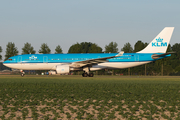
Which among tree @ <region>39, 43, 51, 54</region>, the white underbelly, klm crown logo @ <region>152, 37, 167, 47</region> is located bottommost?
the white underbelly

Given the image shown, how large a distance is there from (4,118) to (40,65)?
2785 centimetres

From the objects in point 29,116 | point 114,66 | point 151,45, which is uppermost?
point 151,45

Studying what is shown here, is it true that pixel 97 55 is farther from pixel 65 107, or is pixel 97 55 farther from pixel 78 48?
pixel 78 48

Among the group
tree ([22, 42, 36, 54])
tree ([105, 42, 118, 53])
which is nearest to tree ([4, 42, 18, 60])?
tree ([22, 42, 36, 54])

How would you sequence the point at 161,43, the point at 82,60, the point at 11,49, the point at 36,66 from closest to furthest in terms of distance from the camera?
1. the point at 82,60
2. the point at 36,66
3. the point at 161,43
4. the point at 11,49

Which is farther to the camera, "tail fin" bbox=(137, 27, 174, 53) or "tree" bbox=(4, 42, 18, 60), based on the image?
"tree" bbox=(4, 42, 18, 60)

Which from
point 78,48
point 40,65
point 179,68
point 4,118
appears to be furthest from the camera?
point 179,68

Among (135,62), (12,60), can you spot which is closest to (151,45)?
(135,62)

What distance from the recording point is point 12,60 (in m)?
36.1

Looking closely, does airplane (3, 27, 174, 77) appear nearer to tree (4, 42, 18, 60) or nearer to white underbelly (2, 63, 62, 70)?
white underbelly (2, 63, 62, 70)

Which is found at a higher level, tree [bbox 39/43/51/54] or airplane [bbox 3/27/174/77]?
tree [bbox 39/43/51/54]

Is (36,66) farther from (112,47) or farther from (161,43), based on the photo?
(112,47)

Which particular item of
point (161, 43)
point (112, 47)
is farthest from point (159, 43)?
point (112, 47)

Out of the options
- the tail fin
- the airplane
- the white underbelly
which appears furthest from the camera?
the tail fin
